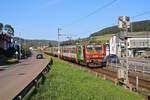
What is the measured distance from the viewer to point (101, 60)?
118 ft

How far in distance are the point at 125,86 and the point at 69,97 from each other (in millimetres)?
6376

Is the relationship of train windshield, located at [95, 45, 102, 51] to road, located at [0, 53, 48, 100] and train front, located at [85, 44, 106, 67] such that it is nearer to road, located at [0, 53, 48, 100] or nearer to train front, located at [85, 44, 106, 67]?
train front, located at [85, 44, 106, 67]

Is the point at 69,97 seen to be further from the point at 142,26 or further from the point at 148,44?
the point at 142,26

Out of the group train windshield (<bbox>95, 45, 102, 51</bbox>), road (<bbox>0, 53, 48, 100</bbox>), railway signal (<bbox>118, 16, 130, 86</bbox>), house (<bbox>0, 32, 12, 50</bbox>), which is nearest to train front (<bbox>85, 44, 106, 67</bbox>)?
train windshield (<bbox>95, 45, 102, 51</bbox>)

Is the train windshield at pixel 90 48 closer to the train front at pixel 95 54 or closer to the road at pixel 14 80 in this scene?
the train front at pixel 95 54

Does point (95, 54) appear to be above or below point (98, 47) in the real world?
below

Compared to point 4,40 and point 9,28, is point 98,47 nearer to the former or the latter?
point 4,40

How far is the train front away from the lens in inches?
1409

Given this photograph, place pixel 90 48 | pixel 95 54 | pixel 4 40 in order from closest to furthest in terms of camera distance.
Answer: pixel 95 54 → pixel 90 48 → pixel 4 40

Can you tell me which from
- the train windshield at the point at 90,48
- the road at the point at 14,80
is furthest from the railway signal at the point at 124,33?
the train windshield at the point at 90,48

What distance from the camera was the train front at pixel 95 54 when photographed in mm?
35781

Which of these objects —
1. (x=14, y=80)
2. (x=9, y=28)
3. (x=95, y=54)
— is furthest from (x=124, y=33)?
(x=9, y=28)

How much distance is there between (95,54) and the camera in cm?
3591

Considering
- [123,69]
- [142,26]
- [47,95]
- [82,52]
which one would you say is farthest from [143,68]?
[142,26]
